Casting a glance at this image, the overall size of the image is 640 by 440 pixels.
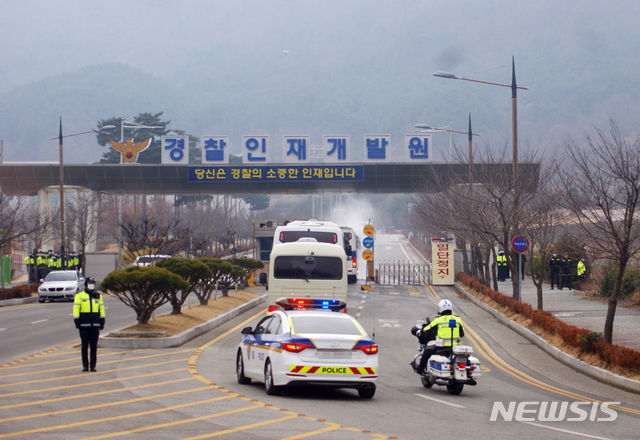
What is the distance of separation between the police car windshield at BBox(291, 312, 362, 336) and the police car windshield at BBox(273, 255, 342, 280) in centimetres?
823

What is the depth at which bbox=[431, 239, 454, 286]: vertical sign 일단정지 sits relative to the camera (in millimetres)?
41625

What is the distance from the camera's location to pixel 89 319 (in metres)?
13.6

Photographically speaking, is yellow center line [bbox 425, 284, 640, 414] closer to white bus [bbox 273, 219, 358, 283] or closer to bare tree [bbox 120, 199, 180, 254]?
white bus [bbox 273, 219, 358, 283]

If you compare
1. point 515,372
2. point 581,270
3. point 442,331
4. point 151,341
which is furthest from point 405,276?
point 442,331

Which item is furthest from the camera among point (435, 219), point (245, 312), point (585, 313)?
point (435, 219)

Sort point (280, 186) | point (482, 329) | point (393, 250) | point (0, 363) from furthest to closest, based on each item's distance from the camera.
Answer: point (393, 250), point (280, 186), point (482, 329), point (0, 363)

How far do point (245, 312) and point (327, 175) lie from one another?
19.0 meters

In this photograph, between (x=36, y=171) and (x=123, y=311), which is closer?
(x=123, y=311)

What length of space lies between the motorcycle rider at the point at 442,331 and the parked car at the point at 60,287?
2429cm

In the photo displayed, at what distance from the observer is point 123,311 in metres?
27.8

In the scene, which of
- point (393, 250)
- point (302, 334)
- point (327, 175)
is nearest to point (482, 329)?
point (302, 334)

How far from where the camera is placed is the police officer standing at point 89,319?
43.6 feet

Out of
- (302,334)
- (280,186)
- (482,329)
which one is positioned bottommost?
(482,329)

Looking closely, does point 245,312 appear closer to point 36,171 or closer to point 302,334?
point 302,334
